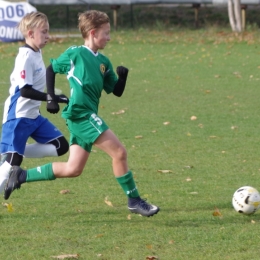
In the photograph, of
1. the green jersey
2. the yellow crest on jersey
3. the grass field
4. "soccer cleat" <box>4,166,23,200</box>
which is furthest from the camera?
"soccer cleat" <box>4,166,23,200</box>

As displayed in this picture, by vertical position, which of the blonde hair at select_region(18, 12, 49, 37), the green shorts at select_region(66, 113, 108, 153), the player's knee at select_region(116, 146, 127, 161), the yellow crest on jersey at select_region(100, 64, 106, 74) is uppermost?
the blonde hair at select_region(18, 12, 49, 37)

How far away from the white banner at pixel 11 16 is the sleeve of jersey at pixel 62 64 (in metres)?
17.5

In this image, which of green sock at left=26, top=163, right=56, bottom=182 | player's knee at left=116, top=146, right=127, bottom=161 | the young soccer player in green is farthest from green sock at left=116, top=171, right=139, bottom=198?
green sock at left=26, top=163, right=56, bottom=182

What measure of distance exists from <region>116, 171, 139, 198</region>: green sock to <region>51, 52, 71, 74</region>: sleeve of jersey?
38.1 inches

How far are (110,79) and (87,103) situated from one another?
0.39m

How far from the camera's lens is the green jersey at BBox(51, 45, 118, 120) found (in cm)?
599

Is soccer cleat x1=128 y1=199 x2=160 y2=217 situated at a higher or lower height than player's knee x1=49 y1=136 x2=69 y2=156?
lower

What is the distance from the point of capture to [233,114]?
11875 mm

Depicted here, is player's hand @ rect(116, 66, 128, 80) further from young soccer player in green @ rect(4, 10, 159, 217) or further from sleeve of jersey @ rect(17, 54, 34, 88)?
sleeve of jersey @ rect(17, 54, 34, 88)

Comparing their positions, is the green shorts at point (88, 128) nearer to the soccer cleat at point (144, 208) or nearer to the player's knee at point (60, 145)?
the player's knee at point (60, 145)

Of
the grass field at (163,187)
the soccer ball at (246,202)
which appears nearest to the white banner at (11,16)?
the grass field at (163,187)

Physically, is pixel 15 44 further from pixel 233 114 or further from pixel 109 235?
pixel 109 235

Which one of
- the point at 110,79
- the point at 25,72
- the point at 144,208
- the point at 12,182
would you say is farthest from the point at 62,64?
the point at 144,208

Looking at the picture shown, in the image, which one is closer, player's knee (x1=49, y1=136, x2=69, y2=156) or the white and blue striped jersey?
the white and blue striped jersey
